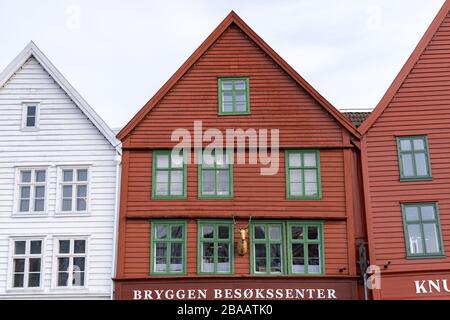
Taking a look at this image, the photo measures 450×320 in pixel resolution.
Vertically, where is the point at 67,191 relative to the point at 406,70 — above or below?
below

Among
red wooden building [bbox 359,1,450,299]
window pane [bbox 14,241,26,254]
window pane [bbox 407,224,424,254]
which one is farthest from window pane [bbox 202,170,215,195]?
window pane [bbox 407,224,424,254]

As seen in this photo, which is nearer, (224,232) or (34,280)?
(34,280)

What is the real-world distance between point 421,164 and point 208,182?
741 cm

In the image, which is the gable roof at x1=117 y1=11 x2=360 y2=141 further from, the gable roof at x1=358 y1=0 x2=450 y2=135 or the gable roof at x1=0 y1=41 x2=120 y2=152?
the gable roof at x1=358 y1=0 x2=450 y2=135

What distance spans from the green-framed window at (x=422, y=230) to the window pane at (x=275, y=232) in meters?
4.22

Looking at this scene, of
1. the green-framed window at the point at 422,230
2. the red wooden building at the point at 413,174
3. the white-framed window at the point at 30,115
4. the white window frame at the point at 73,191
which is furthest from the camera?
the white-framed window at the point at 30,115

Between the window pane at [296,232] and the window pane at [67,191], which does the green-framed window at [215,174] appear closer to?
the window pane at [296,232]

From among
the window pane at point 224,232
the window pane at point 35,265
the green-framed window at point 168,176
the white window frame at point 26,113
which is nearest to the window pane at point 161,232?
the green-framed window at point 168,176

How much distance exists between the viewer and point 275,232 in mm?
22375

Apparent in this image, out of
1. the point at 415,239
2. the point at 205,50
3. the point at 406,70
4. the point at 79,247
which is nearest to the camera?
the point at 415,239

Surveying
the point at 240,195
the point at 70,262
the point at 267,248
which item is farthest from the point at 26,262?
the point at 267,248

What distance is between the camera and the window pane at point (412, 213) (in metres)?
22.1

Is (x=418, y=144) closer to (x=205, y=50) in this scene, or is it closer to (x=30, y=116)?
(x=205, y=50)
